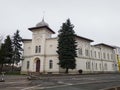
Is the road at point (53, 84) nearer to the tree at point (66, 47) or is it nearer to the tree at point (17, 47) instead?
the tree at point (66, 47)

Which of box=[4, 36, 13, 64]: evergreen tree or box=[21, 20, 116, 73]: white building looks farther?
box=[4, 36, 13, 64]: evergreen tree

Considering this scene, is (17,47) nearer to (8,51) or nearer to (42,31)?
(8,51)

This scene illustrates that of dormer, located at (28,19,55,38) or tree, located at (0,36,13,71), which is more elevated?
dormer, located at (28,19,55,38)

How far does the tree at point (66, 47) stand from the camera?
122 feet

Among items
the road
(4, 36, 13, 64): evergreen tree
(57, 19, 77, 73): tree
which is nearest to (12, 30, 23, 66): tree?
(4, 36, 13, 64): evergreen tree

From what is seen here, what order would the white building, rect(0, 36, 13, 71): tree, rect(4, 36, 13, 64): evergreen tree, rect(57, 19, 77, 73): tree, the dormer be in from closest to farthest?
rect(57, 19, 77, 73): tree
the white building
the dormer
rect(0, 36, 13, 71): tree
rect(4, 36, 13, 64): evergreen tree

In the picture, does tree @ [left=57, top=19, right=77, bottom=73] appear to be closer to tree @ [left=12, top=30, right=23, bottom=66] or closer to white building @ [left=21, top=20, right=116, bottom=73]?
white building @ [left=21, top=20, right=116, bottom=73]

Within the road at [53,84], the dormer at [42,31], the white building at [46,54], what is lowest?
the road at [53,84]

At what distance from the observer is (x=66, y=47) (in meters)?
37.5

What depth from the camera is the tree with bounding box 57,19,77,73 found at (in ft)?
122

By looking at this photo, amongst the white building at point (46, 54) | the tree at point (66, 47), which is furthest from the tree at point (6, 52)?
the tree at point (66, 47)

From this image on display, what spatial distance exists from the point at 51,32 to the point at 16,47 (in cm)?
1200

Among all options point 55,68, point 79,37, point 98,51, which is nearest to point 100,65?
point 98,51

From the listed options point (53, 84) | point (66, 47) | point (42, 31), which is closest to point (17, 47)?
point (42, 31)
